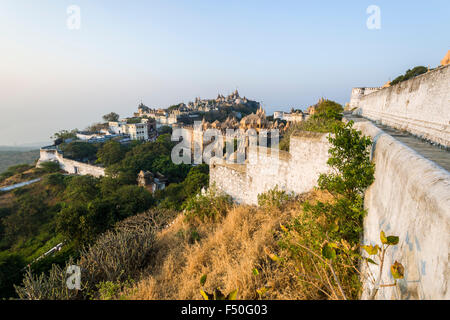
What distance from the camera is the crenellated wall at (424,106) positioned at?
4551mm

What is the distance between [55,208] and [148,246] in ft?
90.8

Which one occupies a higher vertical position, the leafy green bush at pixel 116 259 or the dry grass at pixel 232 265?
the dry grass at pixel 232 265

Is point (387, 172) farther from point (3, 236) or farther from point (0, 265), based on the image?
point (3, 236)

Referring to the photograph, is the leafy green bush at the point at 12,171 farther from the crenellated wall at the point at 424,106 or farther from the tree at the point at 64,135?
the crenellated wall at the point at 424,106

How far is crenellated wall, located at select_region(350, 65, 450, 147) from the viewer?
455cm

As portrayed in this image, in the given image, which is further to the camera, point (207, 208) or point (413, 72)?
point (413, 72)

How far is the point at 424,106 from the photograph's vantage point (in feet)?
18.1

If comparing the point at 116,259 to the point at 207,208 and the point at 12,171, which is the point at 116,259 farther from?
the point at 12,171

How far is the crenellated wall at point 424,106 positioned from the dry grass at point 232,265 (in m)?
2.86

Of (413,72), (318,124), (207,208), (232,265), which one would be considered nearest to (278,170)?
(318,124)

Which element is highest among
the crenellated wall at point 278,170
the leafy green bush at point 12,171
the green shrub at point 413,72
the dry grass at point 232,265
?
the green shrub at point 413,72

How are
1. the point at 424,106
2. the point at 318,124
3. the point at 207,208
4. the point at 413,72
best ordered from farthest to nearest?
the point at 413,72, the point at 318,124, the point at 207,208, the point at 424,106

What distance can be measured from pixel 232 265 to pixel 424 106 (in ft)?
20.3

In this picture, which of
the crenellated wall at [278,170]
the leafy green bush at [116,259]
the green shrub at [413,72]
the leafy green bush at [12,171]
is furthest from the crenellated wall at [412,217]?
the leafy green bush at [12,171]
